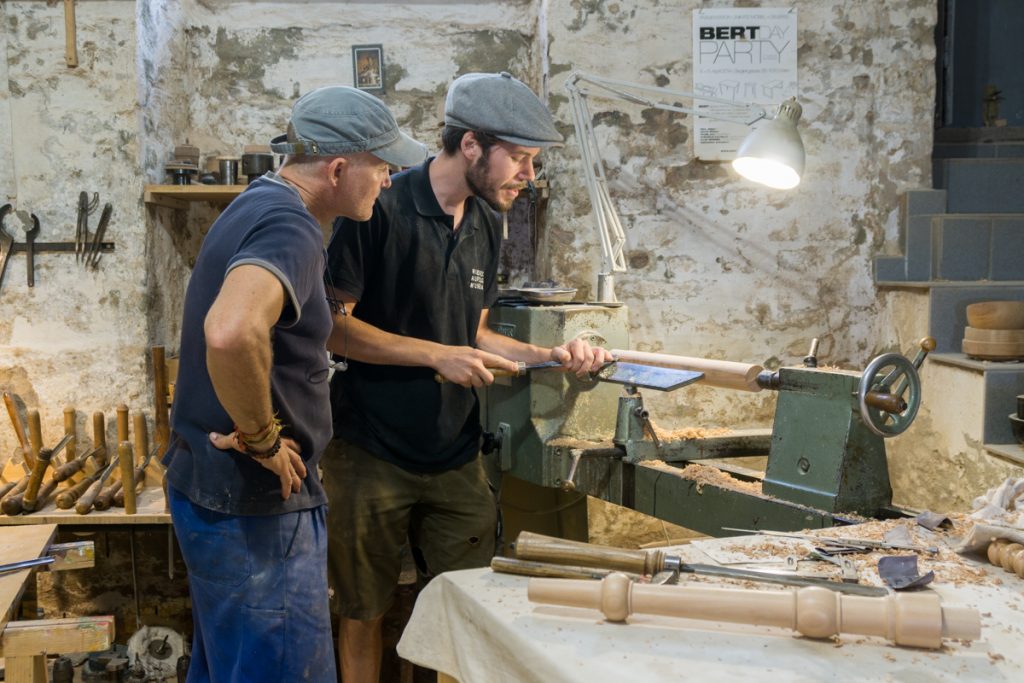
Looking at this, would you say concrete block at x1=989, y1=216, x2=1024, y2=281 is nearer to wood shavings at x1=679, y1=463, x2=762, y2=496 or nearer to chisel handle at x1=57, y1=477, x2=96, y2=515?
wood shavings at x1=679, y1=463, x2=762, y2=496

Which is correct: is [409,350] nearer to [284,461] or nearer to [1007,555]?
[284,461]

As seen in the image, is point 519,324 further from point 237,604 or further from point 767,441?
point 237,604

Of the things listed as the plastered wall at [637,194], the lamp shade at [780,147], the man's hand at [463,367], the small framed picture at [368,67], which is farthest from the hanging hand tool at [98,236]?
the lamp shade at [780,147]

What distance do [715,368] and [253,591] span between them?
4.48 ft

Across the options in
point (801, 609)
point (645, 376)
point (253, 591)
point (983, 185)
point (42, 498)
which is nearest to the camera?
point (801, 609)

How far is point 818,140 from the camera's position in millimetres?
4012

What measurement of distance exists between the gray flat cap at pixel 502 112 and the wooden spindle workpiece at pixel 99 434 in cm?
211

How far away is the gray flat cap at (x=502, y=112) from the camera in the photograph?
255cm

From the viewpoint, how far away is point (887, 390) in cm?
209

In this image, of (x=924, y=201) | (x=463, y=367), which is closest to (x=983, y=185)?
(x=924, y=201)

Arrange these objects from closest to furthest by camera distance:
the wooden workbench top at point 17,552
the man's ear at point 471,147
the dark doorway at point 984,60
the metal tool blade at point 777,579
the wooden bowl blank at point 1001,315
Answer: the metal tool blade at point 777,579 < the wooden workbench top at point 17,552 < the man's ear at point 471,147 < the wooden bowl blank at point 1001,315 < the dark doorway at point 984,60

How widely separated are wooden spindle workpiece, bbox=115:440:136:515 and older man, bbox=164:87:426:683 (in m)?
1.47

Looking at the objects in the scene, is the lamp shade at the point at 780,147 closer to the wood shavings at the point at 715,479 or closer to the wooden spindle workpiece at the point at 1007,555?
the wood shavings at the point at 715,479

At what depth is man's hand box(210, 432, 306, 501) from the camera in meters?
1.85
